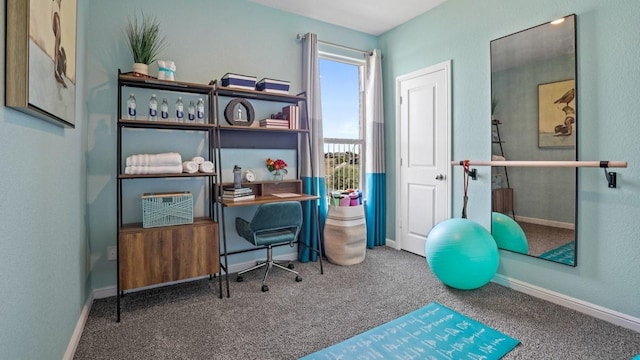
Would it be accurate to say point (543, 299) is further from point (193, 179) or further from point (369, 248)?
point (193, 179)

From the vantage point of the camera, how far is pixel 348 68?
163 inches

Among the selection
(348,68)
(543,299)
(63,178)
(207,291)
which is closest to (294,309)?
(207,291)

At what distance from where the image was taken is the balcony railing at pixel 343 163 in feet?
13.1

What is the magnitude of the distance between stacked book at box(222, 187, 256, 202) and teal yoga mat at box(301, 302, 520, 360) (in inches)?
59.8

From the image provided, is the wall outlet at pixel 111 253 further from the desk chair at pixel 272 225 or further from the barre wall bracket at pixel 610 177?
the barre wall bracket at pixel 610 177

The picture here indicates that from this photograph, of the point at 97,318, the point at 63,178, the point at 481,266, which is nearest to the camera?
the point at 63,178

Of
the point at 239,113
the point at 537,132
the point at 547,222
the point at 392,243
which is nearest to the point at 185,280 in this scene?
the point at 239,113

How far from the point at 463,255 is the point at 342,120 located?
221 cm

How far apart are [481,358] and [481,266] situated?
88cm

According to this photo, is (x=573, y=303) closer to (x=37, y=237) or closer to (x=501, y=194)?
(x=501, y=194)

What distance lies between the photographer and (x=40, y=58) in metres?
1.19

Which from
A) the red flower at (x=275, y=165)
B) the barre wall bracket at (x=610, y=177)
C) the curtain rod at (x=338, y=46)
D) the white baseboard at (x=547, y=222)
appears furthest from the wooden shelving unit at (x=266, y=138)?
the barre wall bracket at (x=610, y=177)

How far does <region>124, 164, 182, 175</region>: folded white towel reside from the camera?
245cm

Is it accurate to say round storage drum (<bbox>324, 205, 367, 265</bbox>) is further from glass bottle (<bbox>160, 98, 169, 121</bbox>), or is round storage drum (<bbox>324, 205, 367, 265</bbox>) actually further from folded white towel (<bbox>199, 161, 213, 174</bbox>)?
glass bottle (<bbox>160, 98, 169, 121</bbox>)
